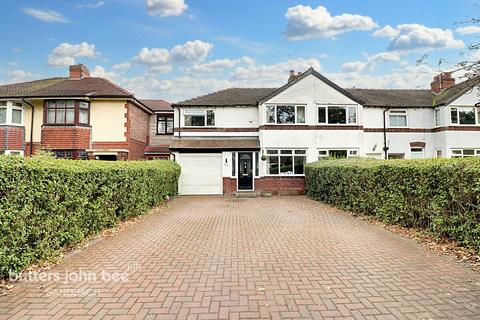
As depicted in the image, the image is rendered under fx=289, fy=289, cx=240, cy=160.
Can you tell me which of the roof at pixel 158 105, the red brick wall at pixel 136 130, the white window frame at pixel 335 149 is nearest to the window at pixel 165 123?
the roof at pixel 158 105

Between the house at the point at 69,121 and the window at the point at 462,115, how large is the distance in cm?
2119

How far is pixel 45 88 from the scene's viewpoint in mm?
18703

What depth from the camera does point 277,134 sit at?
17984 mm

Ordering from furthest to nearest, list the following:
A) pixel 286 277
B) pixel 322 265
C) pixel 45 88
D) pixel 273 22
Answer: pixel 45 88, pixel 273 22, pixel 322 265, pixel 286 277

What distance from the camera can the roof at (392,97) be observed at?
19.7m

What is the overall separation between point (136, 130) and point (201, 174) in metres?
6.09

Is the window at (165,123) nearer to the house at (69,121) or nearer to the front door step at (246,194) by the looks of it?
the house at (69,121)

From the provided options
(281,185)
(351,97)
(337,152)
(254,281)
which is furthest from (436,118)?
(254,281)

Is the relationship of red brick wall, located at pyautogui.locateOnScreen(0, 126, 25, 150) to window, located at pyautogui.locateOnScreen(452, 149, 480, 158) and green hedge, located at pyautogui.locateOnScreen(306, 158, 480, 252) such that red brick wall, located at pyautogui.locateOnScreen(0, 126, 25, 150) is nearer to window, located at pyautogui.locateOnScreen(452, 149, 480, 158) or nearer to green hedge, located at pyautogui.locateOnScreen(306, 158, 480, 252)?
green hedge, located at pyautogui.locateOnScreen(306, 158, 480, 252)

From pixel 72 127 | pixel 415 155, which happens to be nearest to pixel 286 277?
pixel 72 127

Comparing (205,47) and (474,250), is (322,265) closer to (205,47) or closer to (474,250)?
(474,250)

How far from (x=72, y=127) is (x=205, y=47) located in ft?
32.6

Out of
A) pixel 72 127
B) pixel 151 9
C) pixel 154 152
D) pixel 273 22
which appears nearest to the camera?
pixel 151 9

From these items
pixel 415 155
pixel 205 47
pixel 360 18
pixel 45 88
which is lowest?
pixel 415 155
